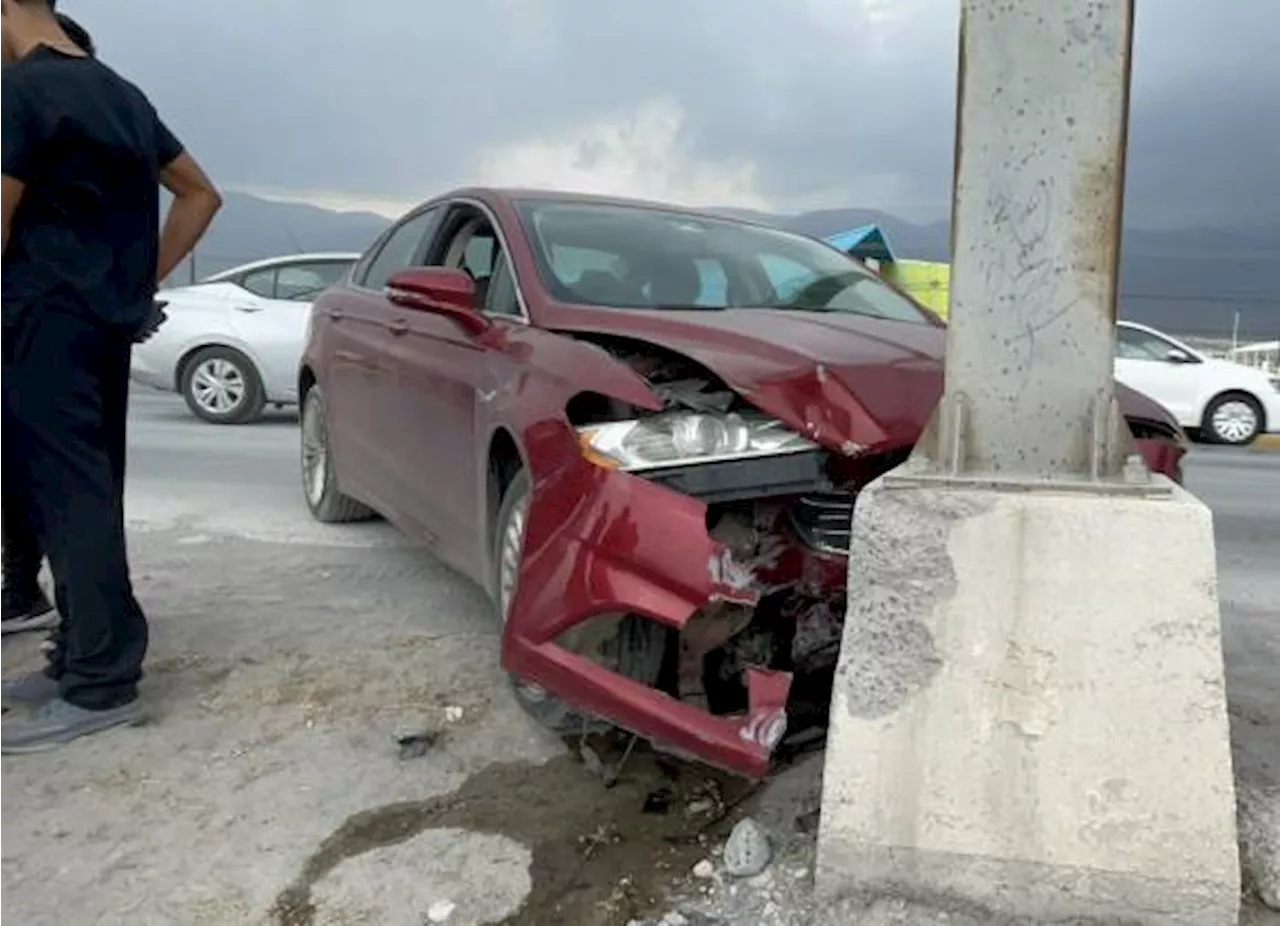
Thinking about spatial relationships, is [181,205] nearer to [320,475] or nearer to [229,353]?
A: [320,475]

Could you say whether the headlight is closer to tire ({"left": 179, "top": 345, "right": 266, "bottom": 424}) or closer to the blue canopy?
tire ({"left": 179, "top": 345, "right": 266, "bottom": 424})

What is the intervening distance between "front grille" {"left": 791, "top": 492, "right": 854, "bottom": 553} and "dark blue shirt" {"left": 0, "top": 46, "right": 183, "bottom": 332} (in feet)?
6.15

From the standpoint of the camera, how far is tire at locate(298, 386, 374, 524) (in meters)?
6.14

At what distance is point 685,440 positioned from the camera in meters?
3.13

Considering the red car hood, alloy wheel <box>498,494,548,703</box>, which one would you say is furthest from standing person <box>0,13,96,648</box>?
the red car hood

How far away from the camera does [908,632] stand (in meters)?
2.57

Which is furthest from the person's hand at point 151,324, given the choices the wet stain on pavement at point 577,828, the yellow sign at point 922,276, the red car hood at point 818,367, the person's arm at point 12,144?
the yellow sign at point 922,276

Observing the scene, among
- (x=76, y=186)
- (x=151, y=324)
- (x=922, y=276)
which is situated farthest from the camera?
(x=922, y=276)

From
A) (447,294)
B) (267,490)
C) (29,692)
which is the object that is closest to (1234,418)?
(267,490)

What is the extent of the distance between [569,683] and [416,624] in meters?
1.67

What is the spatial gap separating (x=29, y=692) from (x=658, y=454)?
2014 millimetres

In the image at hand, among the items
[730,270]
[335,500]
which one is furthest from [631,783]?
[335,500]

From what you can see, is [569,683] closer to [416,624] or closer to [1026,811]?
[1026,811]

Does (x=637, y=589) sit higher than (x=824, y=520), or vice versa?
(x=824, y=520)
